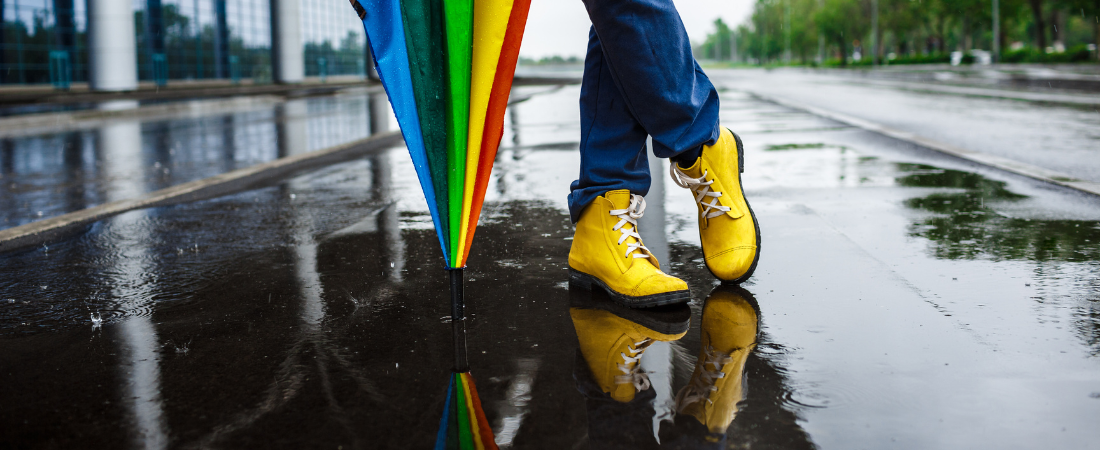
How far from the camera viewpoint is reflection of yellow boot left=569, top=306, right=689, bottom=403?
1921 mm

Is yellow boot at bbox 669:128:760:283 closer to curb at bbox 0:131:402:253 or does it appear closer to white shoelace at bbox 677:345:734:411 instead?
white shoelace at bbox 677:345:734:411

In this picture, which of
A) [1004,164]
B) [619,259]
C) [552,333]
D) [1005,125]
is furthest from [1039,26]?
[552,333]

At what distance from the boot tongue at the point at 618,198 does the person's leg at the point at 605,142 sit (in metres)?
0.01

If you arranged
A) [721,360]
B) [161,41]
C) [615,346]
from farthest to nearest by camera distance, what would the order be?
[161,41], [615,346], [721,360]

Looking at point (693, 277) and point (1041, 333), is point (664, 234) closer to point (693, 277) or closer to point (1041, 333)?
point (693, 277)

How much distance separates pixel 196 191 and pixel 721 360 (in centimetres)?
458

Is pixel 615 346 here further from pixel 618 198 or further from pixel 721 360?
pixel 618 198

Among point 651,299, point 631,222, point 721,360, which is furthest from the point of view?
point 631,222

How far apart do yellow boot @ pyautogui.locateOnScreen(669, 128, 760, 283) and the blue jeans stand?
70mm

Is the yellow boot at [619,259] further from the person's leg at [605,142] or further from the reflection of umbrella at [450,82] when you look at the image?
the reflection of umbrella at [450,82]

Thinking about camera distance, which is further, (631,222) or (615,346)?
(631,222)

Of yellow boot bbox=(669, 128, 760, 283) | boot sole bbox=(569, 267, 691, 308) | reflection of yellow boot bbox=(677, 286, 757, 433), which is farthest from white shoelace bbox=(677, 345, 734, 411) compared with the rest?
yellow boot bbox=(669, 128, 760, 283)

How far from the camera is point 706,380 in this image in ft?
6.34

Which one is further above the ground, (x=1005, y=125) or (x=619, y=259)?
(x=1005, y=125)
